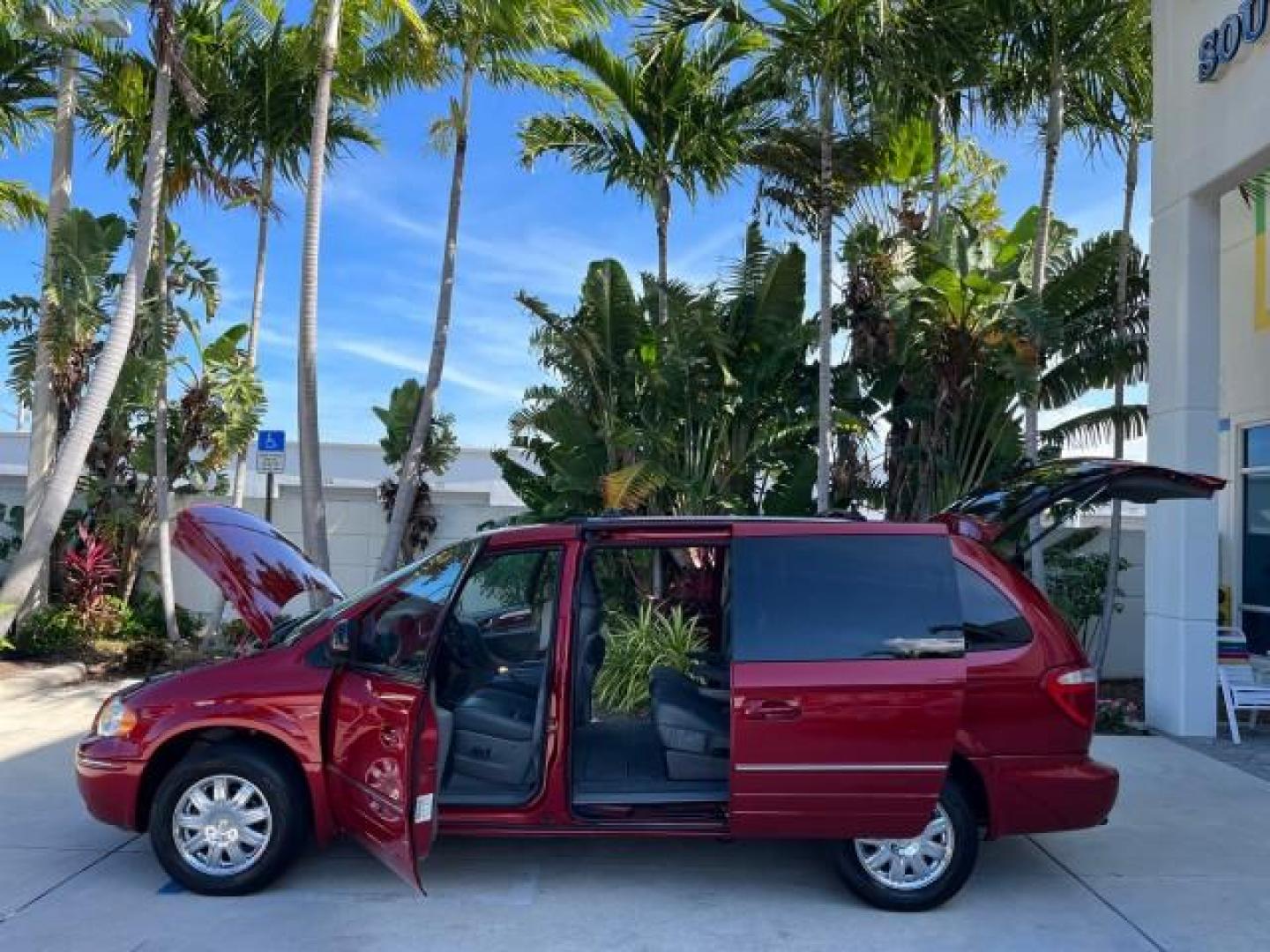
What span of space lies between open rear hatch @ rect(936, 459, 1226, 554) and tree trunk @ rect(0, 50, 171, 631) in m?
9.10

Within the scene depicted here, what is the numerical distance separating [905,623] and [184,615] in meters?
10.7

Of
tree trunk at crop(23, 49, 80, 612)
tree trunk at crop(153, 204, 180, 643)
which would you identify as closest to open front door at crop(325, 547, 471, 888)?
tree trunk at crop(153, 204, 180, 643)

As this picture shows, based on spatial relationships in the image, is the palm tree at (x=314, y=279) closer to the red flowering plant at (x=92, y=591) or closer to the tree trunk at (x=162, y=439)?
the tree trunk at (x=162, y=439)

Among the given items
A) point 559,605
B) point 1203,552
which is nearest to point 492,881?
point 559,605

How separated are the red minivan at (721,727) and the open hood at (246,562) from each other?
0.35 metres

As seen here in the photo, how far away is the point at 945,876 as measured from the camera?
193 inches

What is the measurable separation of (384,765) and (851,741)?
2044 millimetres

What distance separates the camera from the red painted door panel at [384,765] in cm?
436

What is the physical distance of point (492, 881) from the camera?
17.0ft

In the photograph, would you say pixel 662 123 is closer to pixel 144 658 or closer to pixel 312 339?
pixel 312 339

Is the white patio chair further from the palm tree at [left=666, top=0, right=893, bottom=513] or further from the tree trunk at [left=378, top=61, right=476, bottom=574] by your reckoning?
the tree trunk at [left=378, top=61, right=476, bottom=574]

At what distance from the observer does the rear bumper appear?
4891 millimetres

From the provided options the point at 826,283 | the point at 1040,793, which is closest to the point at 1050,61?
the point at 826,283

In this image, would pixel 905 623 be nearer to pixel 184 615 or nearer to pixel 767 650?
pixel 767 650
